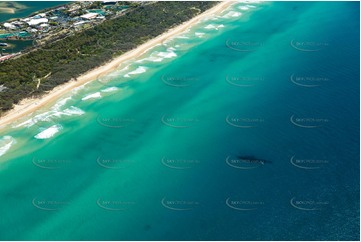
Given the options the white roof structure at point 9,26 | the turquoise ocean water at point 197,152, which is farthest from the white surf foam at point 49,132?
the white roof structure at point 9,26

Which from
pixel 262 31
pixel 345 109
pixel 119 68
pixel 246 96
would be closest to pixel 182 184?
pixel 246 96

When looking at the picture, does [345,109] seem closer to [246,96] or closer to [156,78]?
[246,96]

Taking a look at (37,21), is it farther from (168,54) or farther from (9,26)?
(168,54)

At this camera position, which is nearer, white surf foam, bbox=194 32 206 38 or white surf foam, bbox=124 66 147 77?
white surf foam, bbox=124 66 147 77

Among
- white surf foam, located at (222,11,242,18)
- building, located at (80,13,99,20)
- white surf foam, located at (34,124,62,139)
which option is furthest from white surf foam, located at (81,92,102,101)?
white surf foam, located at (222,11,242,18)

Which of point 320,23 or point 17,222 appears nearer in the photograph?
point 17,222

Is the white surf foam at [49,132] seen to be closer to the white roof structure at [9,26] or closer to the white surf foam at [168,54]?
the white surf foam at [168,54]

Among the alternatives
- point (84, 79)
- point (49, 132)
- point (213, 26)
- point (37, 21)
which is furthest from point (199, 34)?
point (49, 132)

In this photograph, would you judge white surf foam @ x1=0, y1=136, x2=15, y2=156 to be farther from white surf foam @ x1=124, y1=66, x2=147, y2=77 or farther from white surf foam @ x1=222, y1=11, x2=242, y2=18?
white surf foam @ x1=222, y1=11, x2=242, y2=18
